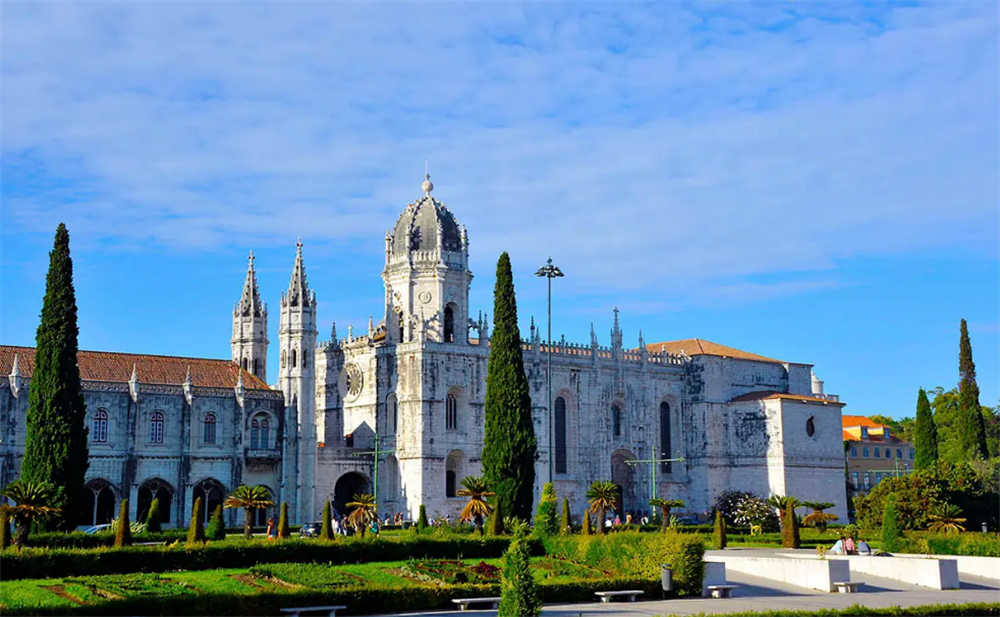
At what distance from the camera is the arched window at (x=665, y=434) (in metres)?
82.1

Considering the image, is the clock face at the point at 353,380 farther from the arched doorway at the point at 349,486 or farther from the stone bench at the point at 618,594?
the stone bench at the point at 618,594

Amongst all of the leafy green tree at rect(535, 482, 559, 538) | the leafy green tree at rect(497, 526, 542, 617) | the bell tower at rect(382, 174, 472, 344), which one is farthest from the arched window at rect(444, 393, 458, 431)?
the leafy green tree at rect(497, 526, 542, 617)

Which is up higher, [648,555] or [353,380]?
[353,380]

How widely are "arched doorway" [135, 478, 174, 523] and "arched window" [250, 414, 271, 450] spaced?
530cm

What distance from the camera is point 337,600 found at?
91.1 ft

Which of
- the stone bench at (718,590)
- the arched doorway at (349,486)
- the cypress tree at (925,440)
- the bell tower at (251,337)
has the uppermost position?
the bell tower at (251,337)

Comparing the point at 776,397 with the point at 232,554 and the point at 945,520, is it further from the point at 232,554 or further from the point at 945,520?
the point at 232,554

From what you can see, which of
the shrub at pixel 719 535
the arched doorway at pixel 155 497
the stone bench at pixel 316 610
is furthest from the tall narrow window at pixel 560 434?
the stone bench at pixel 316 610

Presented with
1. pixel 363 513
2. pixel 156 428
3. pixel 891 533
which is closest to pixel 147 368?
pixel 156 428

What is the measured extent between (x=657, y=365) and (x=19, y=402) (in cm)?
4231

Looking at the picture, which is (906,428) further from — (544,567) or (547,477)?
(544,567)

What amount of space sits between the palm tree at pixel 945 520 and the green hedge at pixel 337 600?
2169 centimetres

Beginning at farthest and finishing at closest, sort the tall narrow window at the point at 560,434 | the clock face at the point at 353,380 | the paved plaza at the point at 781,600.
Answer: the tall narrow window at the point at 560,434, the clock face at the point at 353,380, the paved plaza at the point at 781,600

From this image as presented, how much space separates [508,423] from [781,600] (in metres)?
26.9
